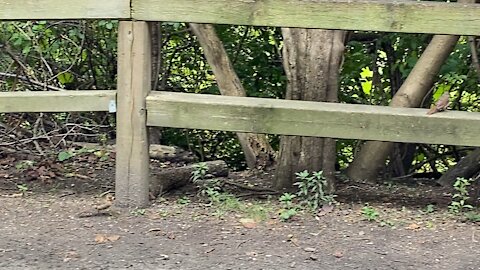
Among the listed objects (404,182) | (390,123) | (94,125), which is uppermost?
(390,123)

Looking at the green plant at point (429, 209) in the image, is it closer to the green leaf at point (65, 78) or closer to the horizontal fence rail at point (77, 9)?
the horizontal fence rail at point (77, 9)

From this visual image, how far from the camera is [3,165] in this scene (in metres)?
5.08

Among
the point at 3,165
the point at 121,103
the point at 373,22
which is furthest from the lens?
the point at 3,165

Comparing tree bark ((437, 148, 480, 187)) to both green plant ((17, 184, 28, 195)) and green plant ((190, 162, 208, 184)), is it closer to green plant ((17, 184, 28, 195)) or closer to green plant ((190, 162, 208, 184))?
green plant ((190, 162, 208, 184))

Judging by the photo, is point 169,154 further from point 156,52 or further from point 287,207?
point 287,207

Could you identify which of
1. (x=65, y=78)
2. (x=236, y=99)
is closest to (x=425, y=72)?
(x=236, y=99)

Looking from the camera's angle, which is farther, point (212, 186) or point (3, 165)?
point (3, 165)

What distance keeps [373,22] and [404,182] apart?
231 cm

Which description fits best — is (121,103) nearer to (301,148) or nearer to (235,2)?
(235,2)

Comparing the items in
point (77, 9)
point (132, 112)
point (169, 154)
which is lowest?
point (169, 154)

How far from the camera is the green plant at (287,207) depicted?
396 centimetres

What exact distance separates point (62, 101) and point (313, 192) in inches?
66.0

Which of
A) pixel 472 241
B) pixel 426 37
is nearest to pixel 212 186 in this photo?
pixel 472 241

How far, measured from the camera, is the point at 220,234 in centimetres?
373
